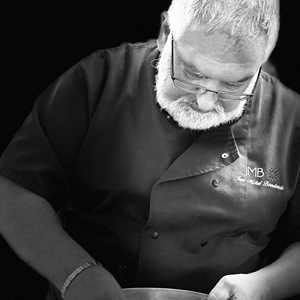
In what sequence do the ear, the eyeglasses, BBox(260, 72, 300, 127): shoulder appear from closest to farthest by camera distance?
the eyeglasses < the ear < BBox(260, 72, 300, 127): shoulder

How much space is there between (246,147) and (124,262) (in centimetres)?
59

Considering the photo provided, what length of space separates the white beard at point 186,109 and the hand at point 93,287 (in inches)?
22.4

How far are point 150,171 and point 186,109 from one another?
247 mm

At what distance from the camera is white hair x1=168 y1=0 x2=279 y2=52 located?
6.69 feet

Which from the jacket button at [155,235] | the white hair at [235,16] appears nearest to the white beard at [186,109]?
the white hair at [235,16]

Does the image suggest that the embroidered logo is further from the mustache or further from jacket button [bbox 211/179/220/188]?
the mustache

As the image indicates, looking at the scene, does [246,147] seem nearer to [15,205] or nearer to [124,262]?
[124,262]

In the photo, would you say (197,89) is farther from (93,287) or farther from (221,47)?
(93,287)

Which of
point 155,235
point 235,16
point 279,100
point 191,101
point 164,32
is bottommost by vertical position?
point 155,235

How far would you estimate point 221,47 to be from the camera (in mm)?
2068

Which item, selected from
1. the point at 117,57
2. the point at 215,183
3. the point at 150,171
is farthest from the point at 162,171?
the point at 117,57

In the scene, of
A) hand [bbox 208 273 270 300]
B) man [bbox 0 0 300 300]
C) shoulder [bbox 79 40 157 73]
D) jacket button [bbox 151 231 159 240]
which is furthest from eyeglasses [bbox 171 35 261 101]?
hand [bbox 208 273 270 300]

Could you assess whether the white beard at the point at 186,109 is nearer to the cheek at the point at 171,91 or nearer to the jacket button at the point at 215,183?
the cheek at the point at 171,91

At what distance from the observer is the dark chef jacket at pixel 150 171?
7.52 feet
